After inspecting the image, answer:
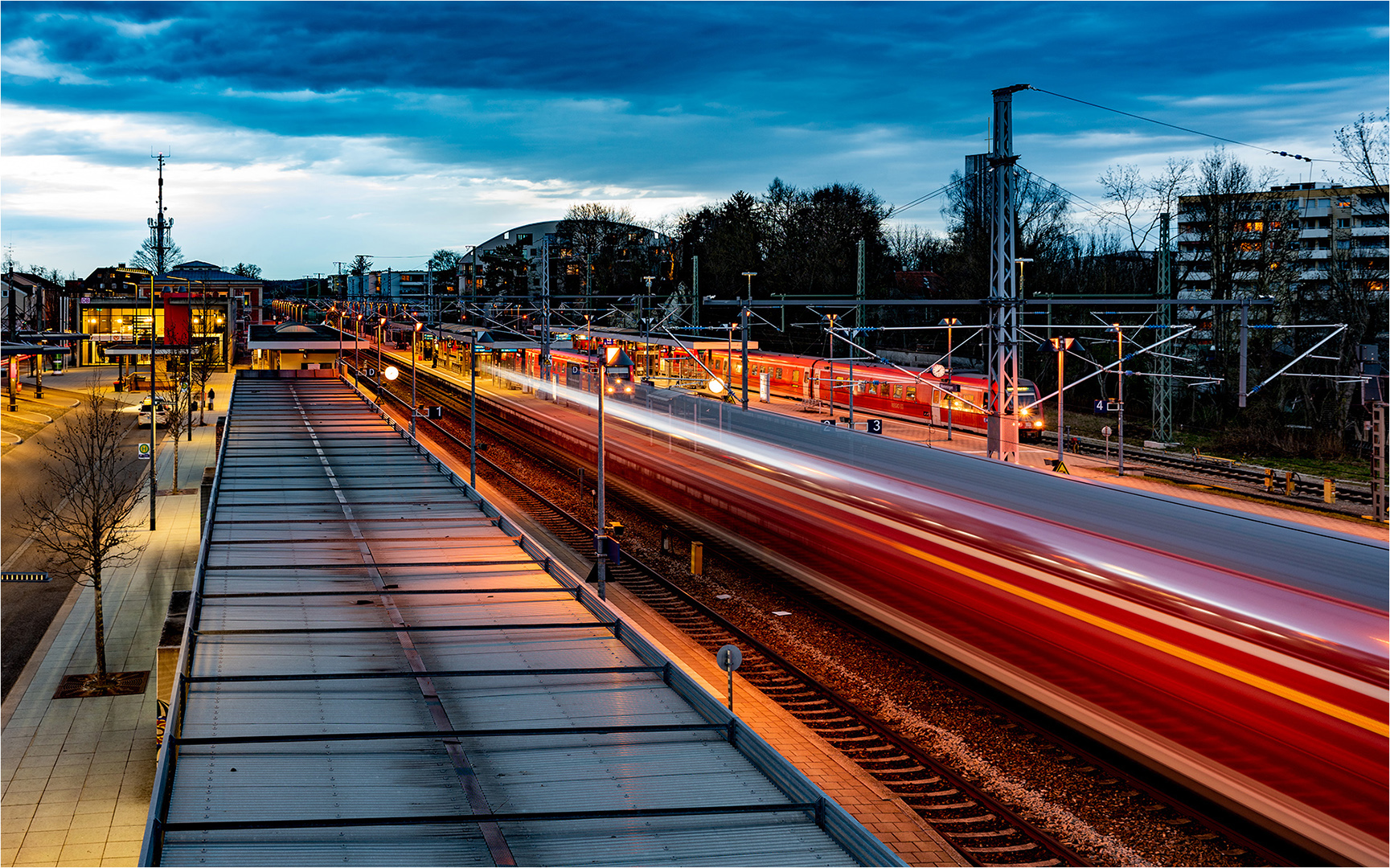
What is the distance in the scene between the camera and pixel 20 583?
74.4 feet

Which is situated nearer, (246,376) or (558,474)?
(558,474)

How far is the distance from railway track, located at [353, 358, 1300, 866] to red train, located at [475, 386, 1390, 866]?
452 millimetres

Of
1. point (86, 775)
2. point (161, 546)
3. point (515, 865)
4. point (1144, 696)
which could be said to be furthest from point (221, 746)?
point (161, 546)

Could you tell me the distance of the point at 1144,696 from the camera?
11953mm

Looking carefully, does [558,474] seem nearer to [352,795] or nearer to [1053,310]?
[352,795]

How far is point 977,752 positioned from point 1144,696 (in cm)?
250

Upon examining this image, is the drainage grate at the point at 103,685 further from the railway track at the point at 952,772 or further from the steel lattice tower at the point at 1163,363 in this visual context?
the steel lattice tower at the point at 1163,363

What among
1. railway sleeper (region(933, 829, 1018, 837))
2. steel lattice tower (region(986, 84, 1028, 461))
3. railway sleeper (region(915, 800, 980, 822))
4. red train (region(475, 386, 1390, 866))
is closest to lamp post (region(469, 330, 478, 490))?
red train (region(475, 386, 1390, 866))

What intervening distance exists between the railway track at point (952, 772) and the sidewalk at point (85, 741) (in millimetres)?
8761

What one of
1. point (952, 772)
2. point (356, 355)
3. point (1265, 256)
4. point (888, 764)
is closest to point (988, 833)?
point (952, 772)

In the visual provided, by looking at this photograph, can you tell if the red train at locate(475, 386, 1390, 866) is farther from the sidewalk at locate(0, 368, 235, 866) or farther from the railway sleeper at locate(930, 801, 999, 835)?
the sidewalk at locate(0, 368, 235, 866)

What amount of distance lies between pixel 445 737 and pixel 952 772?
6.14 m

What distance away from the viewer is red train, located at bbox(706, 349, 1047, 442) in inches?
1644

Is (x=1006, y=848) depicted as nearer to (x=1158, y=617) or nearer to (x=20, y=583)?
(x=1158, y=617)
